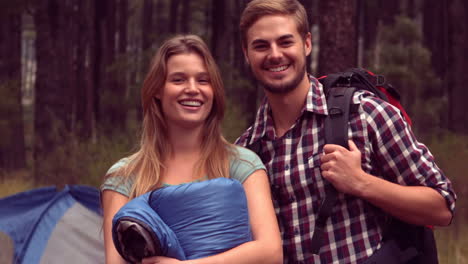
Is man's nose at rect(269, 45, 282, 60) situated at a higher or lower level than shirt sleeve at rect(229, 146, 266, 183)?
higher

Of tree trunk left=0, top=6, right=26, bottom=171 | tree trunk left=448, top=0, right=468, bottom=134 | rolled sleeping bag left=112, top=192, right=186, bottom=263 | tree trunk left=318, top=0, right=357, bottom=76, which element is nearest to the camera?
rolled sleeping bag left=112, top=192, right=186, bottom=263

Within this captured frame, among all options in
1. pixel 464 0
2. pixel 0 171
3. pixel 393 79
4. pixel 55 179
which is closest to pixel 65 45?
pixel 0 171

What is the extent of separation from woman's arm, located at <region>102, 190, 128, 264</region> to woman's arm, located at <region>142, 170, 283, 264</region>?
0.97 feet

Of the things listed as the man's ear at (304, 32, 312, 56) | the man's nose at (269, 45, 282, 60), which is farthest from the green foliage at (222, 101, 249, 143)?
the man's nose at (269, 45, 282, 60)

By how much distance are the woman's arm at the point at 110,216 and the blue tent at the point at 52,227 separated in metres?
1.48

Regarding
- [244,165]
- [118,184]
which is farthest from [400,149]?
[118,184]

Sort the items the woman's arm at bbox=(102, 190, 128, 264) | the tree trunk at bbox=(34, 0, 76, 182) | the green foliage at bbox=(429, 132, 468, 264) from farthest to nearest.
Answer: the tree trunk at bbox=(34, 0, 76, 182), the green foliage at bbox=(429, 132, 468, 264), the woman's arm at bbox=(102, 190, 128, 264)

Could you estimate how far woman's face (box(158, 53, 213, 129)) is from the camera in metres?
3.00

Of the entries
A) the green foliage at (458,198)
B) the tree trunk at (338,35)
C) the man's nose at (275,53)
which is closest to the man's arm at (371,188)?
the man's nose at (275,53)

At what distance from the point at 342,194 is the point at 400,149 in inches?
13.5

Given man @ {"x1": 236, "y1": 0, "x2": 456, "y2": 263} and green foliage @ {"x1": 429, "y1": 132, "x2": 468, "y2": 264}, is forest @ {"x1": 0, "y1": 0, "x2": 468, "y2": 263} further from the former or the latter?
man @ {"x1": 236, "y1": 0, "x2": 456, "y2": 263}

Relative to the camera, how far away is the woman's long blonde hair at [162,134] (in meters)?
2.96

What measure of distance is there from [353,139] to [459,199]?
480 cm

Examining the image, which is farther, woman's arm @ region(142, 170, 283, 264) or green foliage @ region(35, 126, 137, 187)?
green foliage @ region(35, 126, 137, 187)
